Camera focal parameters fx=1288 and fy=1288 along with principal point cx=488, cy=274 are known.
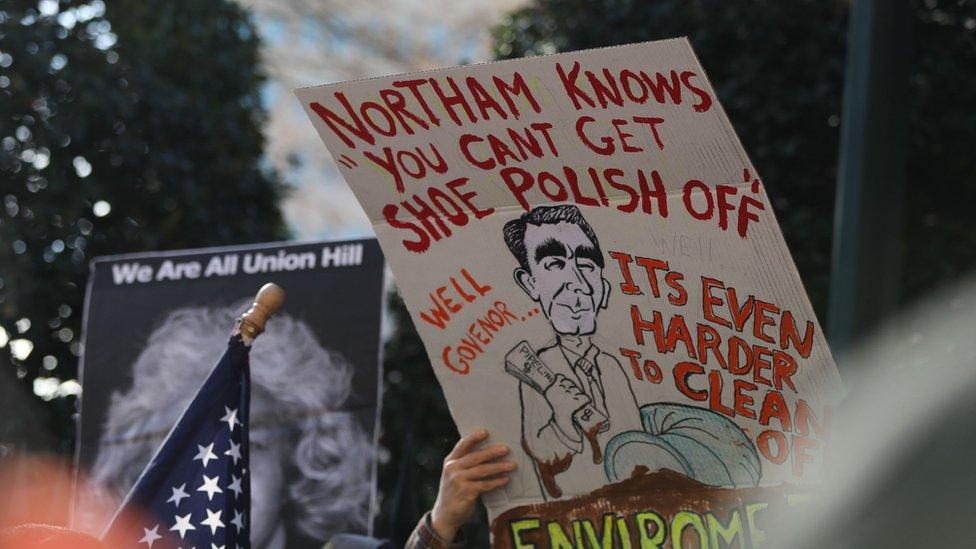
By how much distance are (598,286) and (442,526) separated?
1.71 feet

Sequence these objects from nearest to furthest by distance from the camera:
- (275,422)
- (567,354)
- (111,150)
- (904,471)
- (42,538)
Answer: (904,471) < (42,538) < (567,354) < (275,422) < (111,150)

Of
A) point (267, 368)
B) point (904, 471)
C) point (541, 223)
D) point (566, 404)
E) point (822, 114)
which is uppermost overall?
point (822, 114)

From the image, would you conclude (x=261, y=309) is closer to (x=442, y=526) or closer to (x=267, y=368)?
(x=442, y=526)

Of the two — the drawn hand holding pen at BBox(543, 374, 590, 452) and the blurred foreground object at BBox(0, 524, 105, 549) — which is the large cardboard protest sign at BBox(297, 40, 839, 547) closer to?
the drawn hand holding pen at BBox(543, 374, 590, 452)

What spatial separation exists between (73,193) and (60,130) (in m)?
0.27

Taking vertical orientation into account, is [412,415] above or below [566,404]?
above

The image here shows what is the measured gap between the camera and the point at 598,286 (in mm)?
2129

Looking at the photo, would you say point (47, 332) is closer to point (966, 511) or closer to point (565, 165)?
point (565, 165)

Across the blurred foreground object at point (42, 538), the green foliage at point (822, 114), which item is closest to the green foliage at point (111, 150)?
the green foliage at point (822, 114)

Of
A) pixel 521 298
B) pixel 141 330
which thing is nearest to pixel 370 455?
pixel 141 330

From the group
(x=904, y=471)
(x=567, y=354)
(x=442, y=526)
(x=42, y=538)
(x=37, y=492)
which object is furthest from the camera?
(x=37, y=492)

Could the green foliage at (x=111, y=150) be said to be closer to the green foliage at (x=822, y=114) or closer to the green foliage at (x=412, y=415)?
the green foliage at (x=412, y=415)

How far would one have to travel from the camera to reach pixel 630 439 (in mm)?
2166

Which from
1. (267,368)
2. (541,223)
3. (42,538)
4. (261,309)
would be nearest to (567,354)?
(541,223)
